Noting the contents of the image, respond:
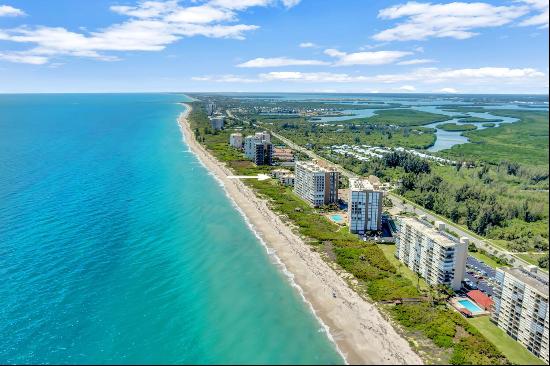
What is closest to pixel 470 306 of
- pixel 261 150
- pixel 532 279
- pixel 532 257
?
pixel 532 279

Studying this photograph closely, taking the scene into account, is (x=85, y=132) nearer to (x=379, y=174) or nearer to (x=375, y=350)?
(x=379, y=174)

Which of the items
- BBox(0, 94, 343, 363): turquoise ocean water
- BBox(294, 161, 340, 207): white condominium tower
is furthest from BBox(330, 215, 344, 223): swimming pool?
BBox(0, 94, 343, 363): turquoise ocean water

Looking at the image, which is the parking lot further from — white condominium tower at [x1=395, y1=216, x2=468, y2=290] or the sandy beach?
the sandy beach

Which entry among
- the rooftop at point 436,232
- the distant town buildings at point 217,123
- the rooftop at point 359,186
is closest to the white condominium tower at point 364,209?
the rooftop at point 359,186

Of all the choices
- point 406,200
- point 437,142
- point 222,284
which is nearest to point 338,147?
point 437,142

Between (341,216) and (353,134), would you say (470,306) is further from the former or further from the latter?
(353,134)
